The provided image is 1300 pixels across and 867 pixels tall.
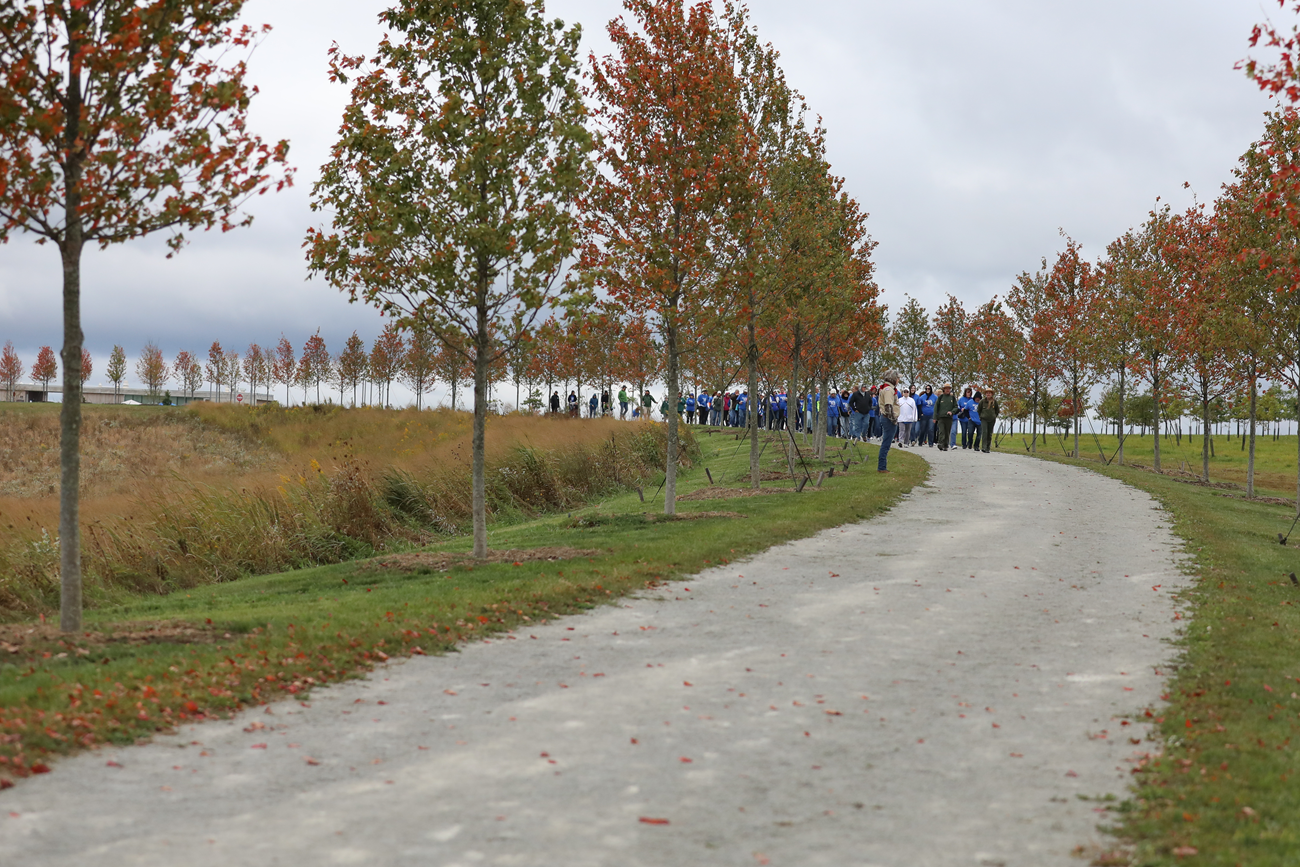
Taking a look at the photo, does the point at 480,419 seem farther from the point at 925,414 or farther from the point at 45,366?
the point at 45,366

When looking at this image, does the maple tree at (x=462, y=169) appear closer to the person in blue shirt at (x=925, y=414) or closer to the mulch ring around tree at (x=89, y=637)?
the mulch ring around tree at (x=89, y=637)

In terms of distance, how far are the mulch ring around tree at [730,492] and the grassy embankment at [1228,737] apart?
8.59 metres

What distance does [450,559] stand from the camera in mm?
13703

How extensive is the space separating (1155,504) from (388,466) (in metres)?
15.6

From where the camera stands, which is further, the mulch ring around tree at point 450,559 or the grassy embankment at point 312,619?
the mulch ring around tree at point 450,559

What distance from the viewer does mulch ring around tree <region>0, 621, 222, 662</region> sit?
8.57m

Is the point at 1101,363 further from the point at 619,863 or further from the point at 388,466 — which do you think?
the point at 619,863

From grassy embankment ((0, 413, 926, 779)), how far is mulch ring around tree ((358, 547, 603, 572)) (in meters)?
0.04

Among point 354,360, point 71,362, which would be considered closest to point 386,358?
point 354,360

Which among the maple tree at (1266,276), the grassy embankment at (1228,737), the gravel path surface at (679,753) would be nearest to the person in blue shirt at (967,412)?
the maple tree at (1266,276)

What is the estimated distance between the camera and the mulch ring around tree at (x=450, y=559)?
525 inches

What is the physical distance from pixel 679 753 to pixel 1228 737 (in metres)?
3.52

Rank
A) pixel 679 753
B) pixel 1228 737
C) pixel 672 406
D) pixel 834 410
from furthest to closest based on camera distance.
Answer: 1. pixel 834 410
2. pixel 672 406
3. pixel 1228 737
4. pixel 679 753

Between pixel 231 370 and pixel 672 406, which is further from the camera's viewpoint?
pixel 231 370
